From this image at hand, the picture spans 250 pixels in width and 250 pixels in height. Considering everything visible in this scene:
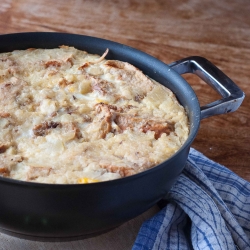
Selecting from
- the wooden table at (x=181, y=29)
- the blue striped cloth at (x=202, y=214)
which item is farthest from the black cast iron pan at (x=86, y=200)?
the wooden table at (x=181, y=29)

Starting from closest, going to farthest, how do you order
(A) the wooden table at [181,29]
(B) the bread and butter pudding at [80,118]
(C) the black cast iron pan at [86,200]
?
(C) the black cast iron pan at [86,200] < (B) the bread and butter pudding at [80,118] < (A) the wooden table at [181,29]

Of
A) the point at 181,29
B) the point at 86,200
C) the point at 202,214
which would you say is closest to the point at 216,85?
the point at 202,214

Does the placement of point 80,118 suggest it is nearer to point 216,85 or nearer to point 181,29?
point 216,85

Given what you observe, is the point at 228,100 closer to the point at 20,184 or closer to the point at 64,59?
the point at 64,59


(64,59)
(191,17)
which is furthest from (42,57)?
(191,17)

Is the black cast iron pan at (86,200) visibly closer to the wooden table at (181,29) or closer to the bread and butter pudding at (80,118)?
the bread and butter pudding at (80,118)

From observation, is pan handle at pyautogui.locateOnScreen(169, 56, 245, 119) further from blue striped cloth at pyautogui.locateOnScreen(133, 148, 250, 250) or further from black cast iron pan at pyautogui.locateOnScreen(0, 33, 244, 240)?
blue striped cloth at pyautogui.locateOnScreen(133, 148, 250, 250)
